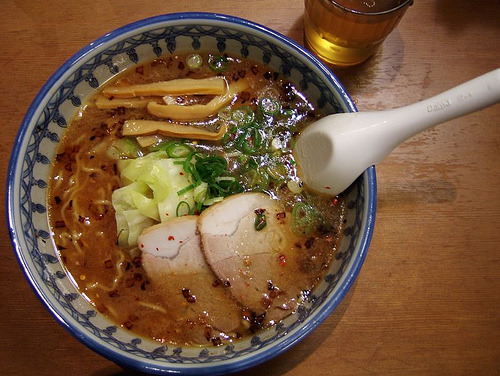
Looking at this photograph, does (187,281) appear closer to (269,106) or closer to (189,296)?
(189,296)

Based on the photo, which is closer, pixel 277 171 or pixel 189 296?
pixel 189 296

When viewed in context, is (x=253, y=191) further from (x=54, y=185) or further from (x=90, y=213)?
(x=54, y=185)

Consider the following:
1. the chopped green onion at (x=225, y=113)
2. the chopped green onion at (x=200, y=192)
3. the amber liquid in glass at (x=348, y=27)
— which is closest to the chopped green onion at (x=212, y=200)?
the chopped green onion at (x=200, y=192)

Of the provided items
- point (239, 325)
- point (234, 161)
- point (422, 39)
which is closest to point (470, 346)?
point (239, 325)

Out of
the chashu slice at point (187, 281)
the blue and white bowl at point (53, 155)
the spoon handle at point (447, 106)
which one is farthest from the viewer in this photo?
the chashu slice at point (187, 281)

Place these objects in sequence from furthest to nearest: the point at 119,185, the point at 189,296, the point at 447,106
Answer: the point at 119,185 < the point at 189,296 < the point at 447,106

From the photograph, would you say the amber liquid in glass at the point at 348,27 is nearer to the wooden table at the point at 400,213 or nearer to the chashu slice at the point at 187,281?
the wooden table at the point at 400,213

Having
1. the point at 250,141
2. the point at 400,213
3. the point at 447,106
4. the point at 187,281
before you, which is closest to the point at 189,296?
the point at 187,281
